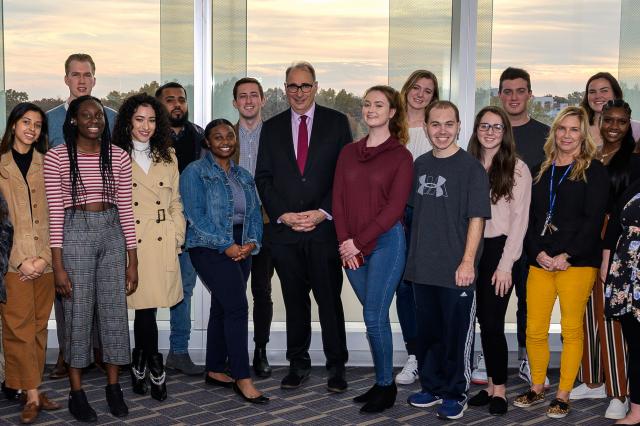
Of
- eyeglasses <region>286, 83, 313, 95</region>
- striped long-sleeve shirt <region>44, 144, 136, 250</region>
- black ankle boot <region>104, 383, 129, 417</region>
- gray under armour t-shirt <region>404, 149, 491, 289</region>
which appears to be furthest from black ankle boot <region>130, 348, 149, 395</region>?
eyeglasses <region>286, 83, 313, 95</region>

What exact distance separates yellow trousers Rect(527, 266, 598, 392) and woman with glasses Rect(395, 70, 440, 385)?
777mm

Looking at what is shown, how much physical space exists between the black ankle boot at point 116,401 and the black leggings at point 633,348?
2.65 meters

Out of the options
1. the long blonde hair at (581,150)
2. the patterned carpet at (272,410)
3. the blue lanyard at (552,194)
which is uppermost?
the long blonde hair at (581,150)

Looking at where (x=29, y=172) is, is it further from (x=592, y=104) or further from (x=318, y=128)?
(x=592, y=104)

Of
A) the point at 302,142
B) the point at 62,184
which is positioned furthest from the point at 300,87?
the point at 62,184

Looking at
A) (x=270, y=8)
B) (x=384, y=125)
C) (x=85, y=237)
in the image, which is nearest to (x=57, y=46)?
(x=270, y=8)

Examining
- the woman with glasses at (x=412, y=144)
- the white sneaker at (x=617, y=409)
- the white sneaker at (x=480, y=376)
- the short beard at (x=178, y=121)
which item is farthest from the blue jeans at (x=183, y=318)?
the white sneaker at (x=617, y=409)

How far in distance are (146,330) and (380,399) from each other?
1.38 meters

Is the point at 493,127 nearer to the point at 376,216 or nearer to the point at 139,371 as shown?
the point at 376,216

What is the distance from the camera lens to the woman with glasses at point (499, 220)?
4.20 meters

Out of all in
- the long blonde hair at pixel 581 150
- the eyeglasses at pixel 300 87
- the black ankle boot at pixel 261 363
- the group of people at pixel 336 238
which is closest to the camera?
the group of people at pixel 336 238

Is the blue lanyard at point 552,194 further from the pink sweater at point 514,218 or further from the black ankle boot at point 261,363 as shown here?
the black ankle boot at point 261,363

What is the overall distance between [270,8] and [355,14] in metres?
0.60

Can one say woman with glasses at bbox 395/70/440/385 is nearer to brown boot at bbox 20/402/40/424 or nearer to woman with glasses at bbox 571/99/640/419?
woman with glasses at bbox 571/99/640/419
